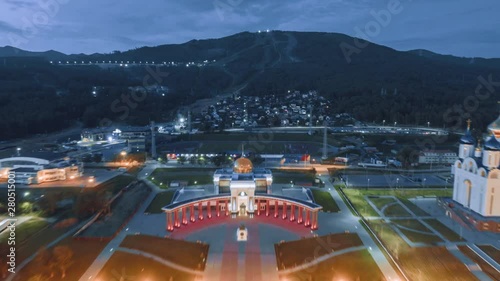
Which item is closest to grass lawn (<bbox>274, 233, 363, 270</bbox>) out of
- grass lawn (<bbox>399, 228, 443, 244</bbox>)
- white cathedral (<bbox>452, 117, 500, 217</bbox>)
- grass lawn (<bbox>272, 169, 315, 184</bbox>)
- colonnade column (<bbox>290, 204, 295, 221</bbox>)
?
grass lawn (<bbox>399, 228, 443, 244</bbox>)

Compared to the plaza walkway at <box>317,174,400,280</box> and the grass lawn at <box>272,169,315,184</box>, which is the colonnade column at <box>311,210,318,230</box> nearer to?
the plaza walkway at <box>317,174,400,280</box>

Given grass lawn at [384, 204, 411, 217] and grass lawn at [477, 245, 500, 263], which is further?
grass lawn at [384, 204, 411, 217]

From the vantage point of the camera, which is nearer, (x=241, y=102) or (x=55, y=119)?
(x=55, y=119)

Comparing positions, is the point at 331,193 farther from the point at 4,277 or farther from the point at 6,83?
the point at 6,83

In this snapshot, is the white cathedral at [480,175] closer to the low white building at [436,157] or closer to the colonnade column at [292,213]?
the colonnade column at [292,213]

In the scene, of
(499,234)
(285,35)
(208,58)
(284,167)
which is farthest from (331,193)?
(285,35)

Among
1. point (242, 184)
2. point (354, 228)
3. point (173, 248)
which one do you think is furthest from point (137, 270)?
point (354, 228)

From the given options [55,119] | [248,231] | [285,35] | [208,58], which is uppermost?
[285,35]
